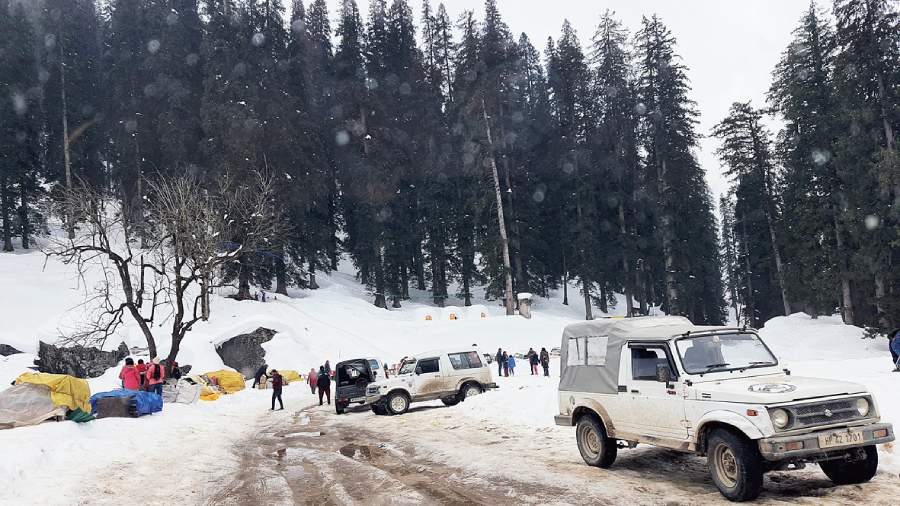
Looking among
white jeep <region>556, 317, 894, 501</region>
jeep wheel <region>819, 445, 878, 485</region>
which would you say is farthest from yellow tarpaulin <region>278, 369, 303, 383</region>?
jeep wheel <region>819, 445, 878, 485</region>

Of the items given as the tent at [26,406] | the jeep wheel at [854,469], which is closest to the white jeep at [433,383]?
the tent at [26,406]

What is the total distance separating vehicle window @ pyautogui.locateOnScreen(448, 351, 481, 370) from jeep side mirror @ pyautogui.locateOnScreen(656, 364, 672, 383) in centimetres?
1304

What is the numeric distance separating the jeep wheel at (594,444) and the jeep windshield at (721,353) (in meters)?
1.95

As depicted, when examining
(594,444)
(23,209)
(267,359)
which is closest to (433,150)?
(267,359)

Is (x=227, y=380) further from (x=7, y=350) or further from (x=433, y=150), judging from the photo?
(x=433, y=150)

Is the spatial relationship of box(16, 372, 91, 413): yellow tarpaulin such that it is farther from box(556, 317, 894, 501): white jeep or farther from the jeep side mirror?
the jeep side mirror

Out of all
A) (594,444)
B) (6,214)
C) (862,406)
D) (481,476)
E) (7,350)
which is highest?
(6,214)

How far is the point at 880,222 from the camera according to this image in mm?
31297

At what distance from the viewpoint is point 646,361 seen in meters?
8.58

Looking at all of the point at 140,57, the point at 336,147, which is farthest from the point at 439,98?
the point at 140,57

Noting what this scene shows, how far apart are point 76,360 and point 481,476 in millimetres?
27628

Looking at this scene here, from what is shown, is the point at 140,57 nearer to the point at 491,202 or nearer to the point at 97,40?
the point at 97,40

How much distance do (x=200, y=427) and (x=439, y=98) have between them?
47.8m

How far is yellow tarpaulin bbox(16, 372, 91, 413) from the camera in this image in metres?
13.2
